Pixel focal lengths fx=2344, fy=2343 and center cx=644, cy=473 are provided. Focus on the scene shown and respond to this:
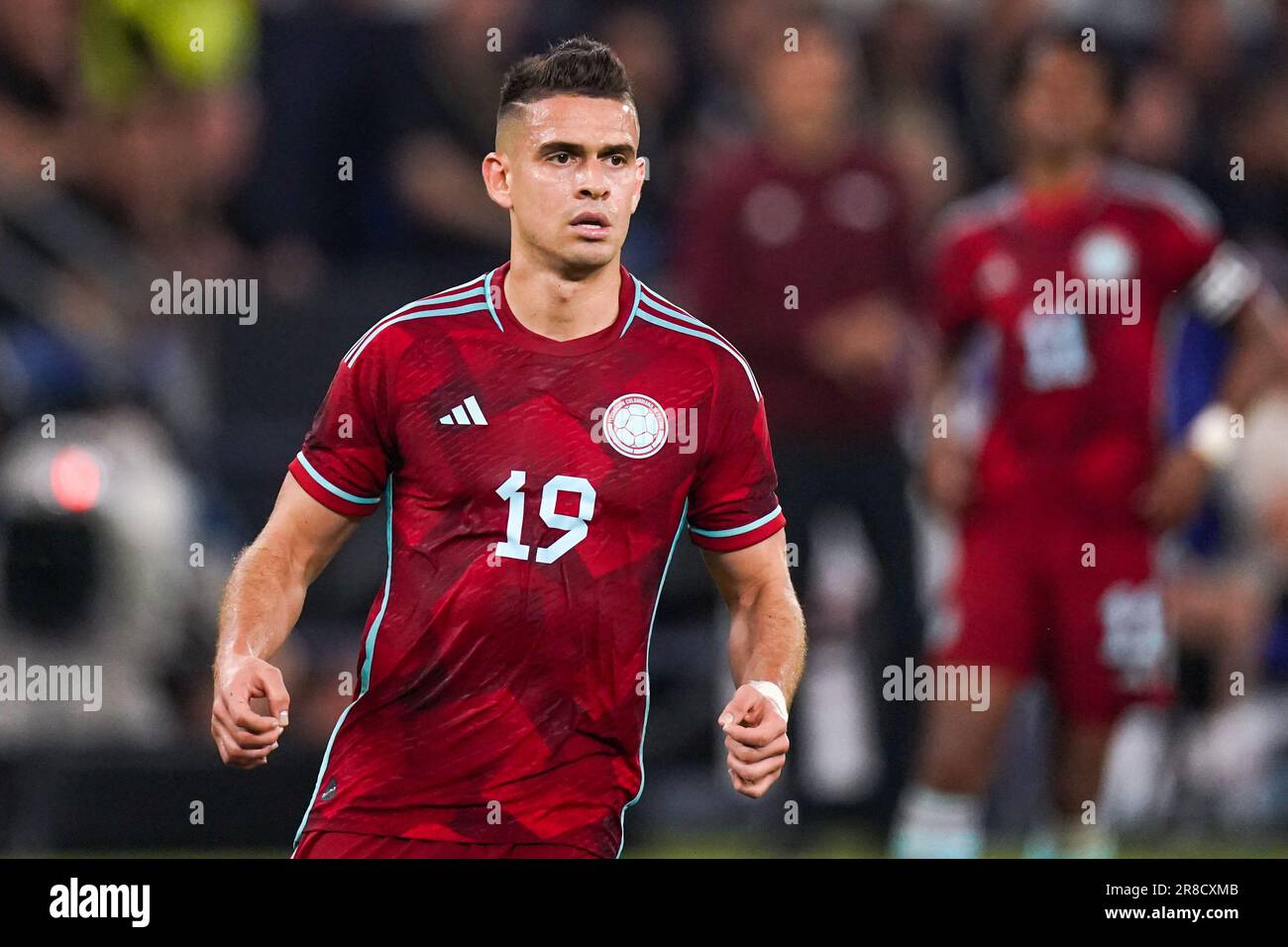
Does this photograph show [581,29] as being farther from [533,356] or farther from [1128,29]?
[533,356]

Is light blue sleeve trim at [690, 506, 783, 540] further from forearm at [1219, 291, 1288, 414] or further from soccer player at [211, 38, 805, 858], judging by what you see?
forearm at [1219, 291, 1288, 414]

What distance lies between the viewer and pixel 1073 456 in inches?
341

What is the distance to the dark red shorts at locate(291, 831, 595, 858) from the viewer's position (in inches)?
200

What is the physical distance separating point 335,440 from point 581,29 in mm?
6230

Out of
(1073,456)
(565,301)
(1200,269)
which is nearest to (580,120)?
(565,301)

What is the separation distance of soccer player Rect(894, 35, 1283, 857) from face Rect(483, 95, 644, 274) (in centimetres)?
364

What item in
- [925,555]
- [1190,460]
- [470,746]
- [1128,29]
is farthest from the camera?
[1128,29]

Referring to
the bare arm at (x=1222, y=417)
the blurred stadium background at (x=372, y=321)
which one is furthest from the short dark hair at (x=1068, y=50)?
the bare arm at (x=1222, y=417)

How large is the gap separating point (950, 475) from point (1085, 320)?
2.48 ft

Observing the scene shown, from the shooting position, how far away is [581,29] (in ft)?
36.4

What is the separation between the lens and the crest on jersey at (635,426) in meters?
5.20

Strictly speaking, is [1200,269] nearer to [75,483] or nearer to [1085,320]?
[1085,320]

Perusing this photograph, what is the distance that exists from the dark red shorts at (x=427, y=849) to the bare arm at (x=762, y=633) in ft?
1.44
